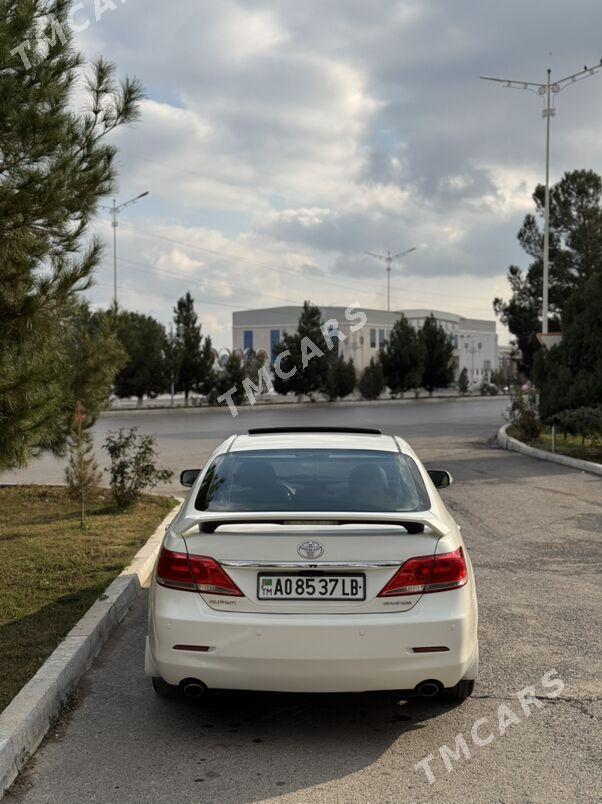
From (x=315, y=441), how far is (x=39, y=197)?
359 centimetres

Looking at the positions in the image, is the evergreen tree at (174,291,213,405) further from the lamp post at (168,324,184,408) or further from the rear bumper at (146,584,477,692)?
the rear bumper at (146,584,477,692)

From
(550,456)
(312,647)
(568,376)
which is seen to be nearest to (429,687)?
(312,647)

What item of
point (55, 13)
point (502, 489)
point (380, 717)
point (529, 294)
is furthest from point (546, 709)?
point (529, 294)

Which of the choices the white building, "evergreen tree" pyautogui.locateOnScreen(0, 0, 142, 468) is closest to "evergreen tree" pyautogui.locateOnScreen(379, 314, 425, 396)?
the white building

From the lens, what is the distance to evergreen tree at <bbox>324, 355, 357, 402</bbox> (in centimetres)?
6253

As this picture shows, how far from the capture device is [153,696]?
4957 mm

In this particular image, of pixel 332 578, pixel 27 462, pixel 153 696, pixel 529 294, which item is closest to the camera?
pixel 332 578

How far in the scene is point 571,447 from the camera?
2169 centimetres

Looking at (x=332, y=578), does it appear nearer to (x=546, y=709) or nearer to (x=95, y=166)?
(x=546, y=709)

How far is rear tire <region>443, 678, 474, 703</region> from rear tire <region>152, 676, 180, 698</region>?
138cm

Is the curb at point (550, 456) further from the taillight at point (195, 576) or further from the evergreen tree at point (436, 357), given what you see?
the evergreen tree at point (436, 357)

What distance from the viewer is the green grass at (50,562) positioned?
221 inches

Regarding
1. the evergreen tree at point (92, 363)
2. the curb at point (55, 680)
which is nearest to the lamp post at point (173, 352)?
the evergreen tree at point (92, 363)

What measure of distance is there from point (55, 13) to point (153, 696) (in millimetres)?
6435
